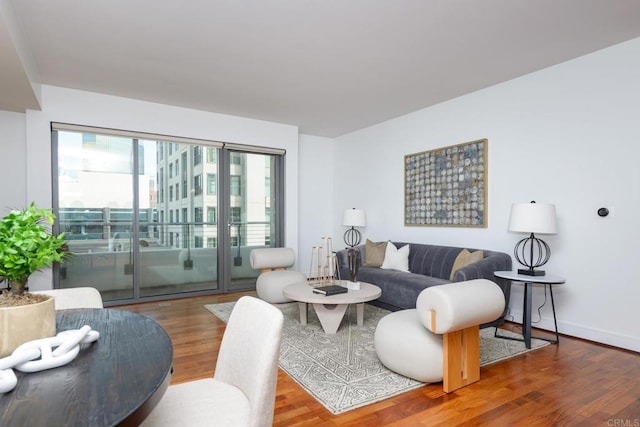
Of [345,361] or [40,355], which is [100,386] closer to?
[40,355]

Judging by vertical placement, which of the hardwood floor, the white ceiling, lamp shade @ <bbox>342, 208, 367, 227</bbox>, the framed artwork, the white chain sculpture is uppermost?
the white ceiling

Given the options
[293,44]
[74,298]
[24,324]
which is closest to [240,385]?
[24,324]

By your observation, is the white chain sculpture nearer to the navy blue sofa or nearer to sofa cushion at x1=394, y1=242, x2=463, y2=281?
the navy blue sofa

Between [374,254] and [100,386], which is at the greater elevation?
[100,386]

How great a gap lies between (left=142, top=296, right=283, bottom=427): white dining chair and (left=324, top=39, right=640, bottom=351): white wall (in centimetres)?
334

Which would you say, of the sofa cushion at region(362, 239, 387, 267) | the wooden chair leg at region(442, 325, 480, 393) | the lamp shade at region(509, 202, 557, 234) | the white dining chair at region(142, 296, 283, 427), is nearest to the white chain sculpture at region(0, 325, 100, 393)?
the white dining chair at region(142, 296, 283, 427)

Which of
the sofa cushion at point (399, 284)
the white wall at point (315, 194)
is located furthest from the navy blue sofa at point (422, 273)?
the white wall at point (315, 194)

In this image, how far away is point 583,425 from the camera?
1.95m

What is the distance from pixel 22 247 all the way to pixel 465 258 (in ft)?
12.1

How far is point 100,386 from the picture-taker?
0.87m

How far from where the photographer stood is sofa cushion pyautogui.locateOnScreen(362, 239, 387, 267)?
482 cm

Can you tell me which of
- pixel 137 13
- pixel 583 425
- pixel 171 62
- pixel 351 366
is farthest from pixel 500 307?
pixel 171 62

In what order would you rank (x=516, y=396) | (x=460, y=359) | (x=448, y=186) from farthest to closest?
(x=448, y=186) → (x=460, y=359) → (x=516, y=396)

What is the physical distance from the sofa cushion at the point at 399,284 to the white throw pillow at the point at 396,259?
173 millimetres
